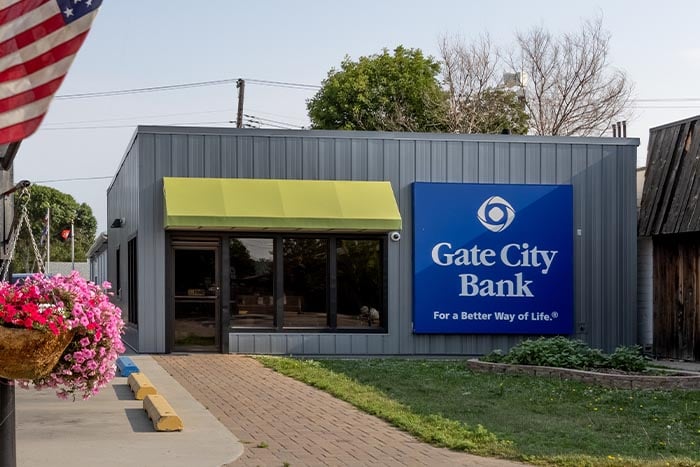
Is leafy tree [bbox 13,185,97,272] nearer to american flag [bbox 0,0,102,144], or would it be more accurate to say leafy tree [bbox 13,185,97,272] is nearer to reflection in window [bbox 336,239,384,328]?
reflection in window [bbox 336,239,384,328]

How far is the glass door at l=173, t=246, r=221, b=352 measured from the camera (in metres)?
21.2

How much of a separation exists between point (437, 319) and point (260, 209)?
13.7 feet

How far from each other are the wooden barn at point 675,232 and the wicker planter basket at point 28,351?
1604cm

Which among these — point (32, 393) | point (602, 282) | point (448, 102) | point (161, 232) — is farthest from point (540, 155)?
point (448, 102)

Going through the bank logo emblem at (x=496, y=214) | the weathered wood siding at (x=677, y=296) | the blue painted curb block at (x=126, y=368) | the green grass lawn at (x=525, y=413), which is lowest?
the green grass lawn at (x=525, y=413)

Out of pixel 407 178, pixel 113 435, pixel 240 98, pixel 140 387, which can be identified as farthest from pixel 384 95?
pixel 113 435

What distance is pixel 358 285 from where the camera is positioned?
21.8 m

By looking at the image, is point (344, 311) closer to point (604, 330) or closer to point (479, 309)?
point (479, 309)

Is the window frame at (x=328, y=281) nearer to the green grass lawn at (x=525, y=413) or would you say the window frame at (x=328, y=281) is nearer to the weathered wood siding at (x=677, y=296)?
the green grass lawn at (x=525, y=413)

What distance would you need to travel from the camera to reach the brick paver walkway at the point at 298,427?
9.94 m

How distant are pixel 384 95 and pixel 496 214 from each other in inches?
1163

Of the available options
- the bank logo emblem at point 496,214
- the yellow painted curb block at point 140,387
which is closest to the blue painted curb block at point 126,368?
the yellow painted curb block at point 140,387

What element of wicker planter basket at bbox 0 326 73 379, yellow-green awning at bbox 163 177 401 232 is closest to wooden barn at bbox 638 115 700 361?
yellow-green awning at bbox 163 177 401 232

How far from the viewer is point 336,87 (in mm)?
50562
